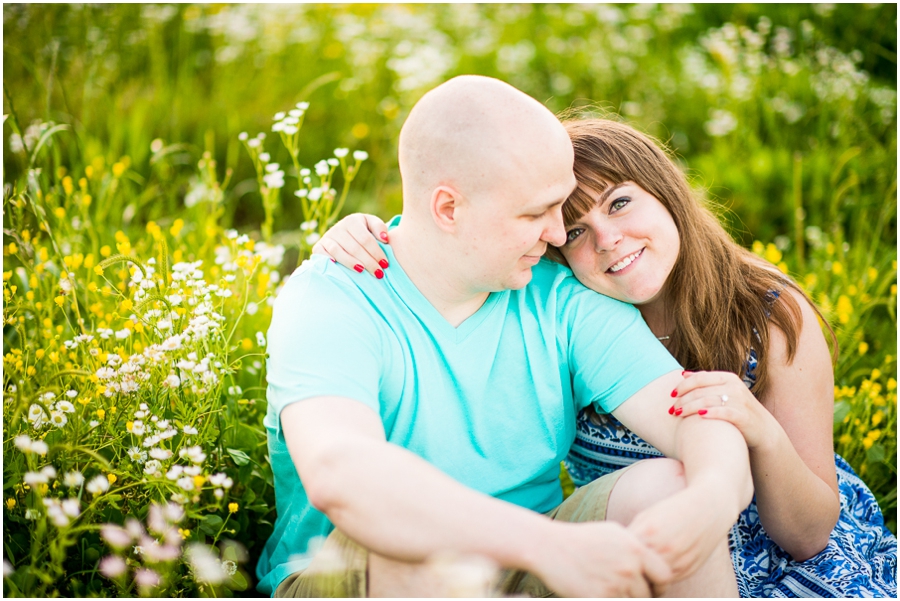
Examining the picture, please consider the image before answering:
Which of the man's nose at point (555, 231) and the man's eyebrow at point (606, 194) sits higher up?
the man's nose at point (555, 231)

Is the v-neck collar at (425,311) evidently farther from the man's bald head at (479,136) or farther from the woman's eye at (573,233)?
the woman's eye at (573,233)

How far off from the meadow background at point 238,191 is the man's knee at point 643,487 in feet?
2.69

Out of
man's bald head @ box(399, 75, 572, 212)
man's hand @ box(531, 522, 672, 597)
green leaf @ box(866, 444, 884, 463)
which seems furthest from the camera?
green leaf @ box(866, 444, 884, 463)

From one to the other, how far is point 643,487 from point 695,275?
71cm

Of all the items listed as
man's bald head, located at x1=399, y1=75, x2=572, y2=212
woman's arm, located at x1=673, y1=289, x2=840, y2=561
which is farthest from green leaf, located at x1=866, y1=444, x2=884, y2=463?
man's bald head, located at x1=399, y1=75, x2=572, y2=212

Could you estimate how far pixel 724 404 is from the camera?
68.0 inches

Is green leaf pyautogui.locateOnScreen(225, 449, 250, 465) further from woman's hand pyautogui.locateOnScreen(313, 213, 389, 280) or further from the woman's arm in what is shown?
the woman's arm

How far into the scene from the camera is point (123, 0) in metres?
4.23

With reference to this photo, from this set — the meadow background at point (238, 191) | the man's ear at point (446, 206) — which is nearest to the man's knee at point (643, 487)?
the man's ear at point (446, 206)

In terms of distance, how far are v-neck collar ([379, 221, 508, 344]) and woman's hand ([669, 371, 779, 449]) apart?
495 mm

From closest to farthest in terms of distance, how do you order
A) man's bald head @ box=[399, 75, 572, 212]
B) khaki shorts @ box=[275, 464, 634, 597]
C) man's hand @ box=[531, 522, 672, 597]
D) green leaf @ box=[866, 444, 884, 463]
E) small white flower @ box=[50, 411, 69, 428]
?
man's hand @ box=[531, 522, 672, 597] < khaki shorts @ box=[275, 464, 634, 597] < man's bald head @ box=[399, 75, 572, 212] < small white flower @ box=[50, 411, 69, 428] < green leaf @ box=[866, 444, 884, 463]

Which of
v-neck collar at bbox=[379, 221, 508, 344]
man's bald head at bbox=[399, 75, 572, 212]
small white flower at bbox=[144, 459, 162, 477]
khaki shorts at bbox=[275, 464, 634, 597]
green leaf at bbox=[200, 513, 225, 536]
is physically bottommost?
green leaf at bbox=[200, 513, 225, 536]

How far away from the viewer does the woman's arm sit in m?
1.76

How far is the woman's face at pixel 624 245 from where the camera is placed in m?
2.00
